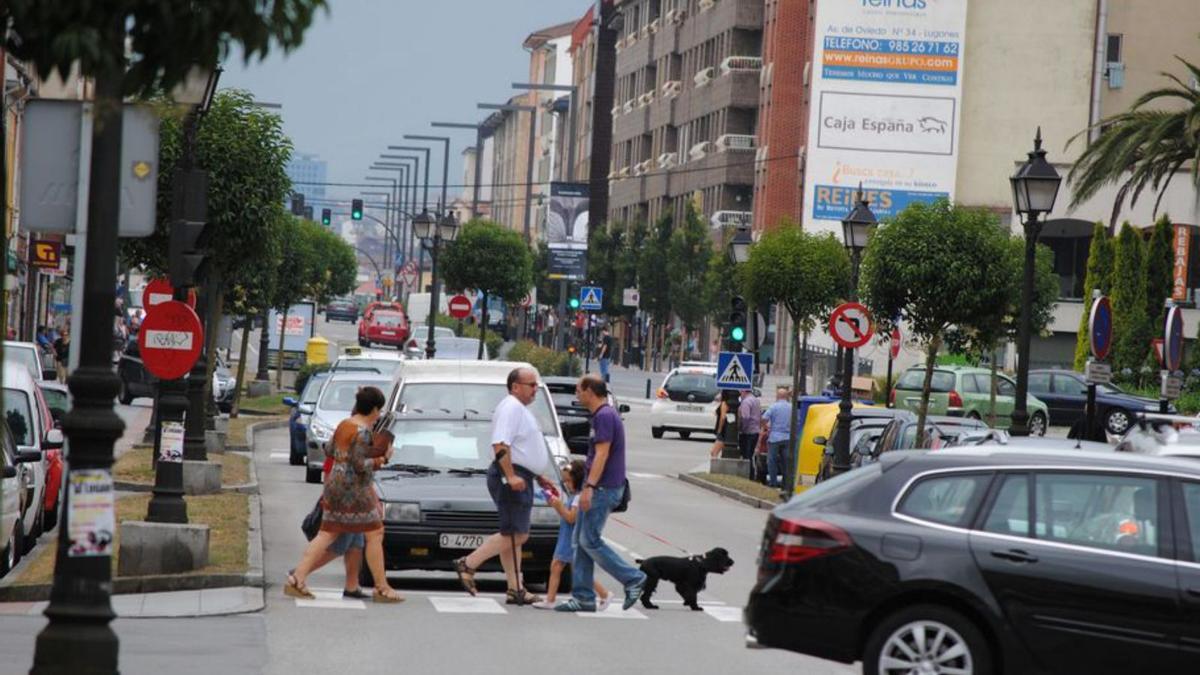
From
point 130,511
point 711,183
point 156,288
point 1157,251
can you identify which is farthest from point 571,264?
point 130,511

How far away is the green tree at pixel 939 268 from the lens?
3350 centimetres

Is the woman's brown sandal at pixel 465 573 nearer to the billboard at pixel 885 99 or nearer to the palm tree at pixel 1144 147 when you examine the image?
the palm tree at pixel 1144 147

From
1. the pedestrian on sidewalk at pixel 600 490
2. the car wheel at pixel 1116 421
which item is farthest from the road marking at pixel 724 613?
the car wheel at pixel 1116 421

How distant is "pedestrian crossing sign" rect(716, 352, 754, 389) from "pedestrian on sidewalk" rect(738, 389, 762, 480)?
2.60m

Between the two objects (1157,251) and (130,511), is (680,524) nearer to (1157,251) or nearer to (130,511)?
(130,511)

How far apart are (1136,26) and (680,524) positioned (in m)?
60.1

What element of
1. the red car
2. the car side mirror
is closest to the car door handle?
the car side mirror

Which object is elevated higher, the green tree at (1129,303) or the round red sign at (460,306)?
the green tree at (1129,303)

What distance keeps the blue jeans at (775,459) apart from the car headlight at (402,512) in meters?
18.4

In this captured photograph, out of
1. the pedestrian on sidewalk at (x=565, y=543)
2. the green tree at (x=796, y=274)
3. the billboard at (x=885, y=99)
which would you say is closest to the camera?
the pedestrian on sidewalk at (x=565, y=543)

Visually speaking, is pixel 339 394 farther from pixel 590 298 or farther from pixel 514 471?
pixel 590 298

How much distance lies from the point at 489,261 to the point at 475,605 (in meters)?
68.4

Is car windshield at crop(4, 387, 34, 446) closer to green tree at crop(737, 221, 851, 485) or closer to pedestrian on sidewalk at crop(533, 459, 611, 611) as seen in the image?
pedestrian on sidewalk at crop(533, 459, 611, 611)

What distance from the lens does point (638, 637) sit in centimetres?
1532
